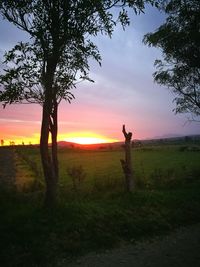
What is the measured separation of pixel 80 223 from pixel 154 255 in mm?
2708

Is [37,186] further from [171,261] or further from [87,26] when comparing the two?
[171,261]

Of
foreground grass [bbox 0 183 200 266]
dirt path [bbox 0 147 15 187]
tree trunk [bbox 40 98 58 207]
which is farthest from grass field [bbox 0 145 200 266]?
dirt path [bbox 0 147 15 187]

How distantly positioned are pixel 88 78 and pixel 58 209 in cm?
473

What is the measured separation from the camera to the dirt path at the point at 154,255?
8359mm

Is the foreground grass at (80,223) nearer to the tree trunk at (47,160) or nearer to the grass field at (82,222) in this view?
the grass field at (82,222)

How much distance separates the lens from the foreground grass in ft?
29.8

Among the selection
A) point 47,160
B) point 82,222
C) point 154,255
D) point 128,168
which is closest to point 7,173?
point 128,168

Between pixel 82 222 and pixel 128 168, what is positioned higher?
pixel 128 168

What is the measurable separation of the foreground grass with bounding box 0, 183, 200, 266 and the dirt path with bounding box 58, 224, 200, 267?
523 mm

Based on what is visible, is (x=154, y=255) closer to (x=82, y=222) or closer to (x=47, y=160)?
(x=82, y=222)

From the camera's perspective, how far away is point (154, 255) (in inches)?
354

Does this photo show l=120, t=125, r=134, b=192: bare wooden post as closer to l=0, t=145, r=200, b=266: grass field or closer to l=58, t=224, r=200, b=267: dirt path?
l=0, t=145, r=200, b=266: grass field

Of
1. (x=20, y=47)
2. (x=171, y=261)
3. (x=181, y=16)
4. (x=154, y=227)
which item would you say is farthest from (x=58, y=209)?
(x=181, y=16)

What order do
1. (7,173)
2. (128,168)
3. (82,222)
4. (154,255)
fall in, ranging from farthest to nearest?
(7,173) < (128,168) < (82,222) < (154,255)
